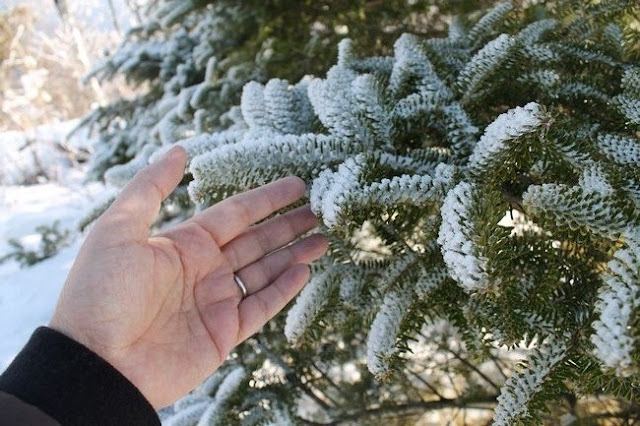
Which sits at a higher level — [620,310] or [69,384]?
[620,310]

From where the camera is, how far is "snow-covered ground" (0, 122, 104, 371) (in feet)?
14.3

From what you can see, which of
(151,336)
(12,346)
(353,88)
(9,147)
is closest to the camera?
(353,88)

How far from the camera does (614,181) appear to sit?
0.72m

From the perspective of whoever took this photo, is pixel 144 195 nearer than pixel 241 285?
Yes

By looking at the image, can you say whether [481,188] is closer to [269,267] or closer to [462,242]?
[462,242]

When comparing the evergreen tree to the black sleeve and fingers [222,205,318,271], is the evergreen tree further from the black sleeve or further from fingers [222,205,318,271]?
the black sleeve

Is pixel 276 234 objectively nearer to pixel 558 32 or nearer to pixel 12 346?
pixel 558 32

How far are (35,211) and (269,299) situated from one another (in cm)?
756

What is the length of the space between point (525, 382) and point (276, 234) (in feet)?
2.05

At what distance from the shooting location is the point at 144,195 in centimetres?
98

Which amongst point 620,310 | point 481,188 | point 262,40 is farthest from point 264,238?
point 262,40

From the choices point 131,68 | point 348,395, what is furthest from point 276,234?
point 131,68

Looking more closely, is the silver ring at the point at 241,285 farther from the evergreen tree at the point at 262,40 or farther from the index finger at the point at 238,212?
the evergreen tree at the point at 262,40

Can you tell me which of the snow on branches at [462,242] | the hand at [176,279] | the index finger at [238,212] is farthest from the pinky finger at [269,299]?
the snow on branches at [462,242]
